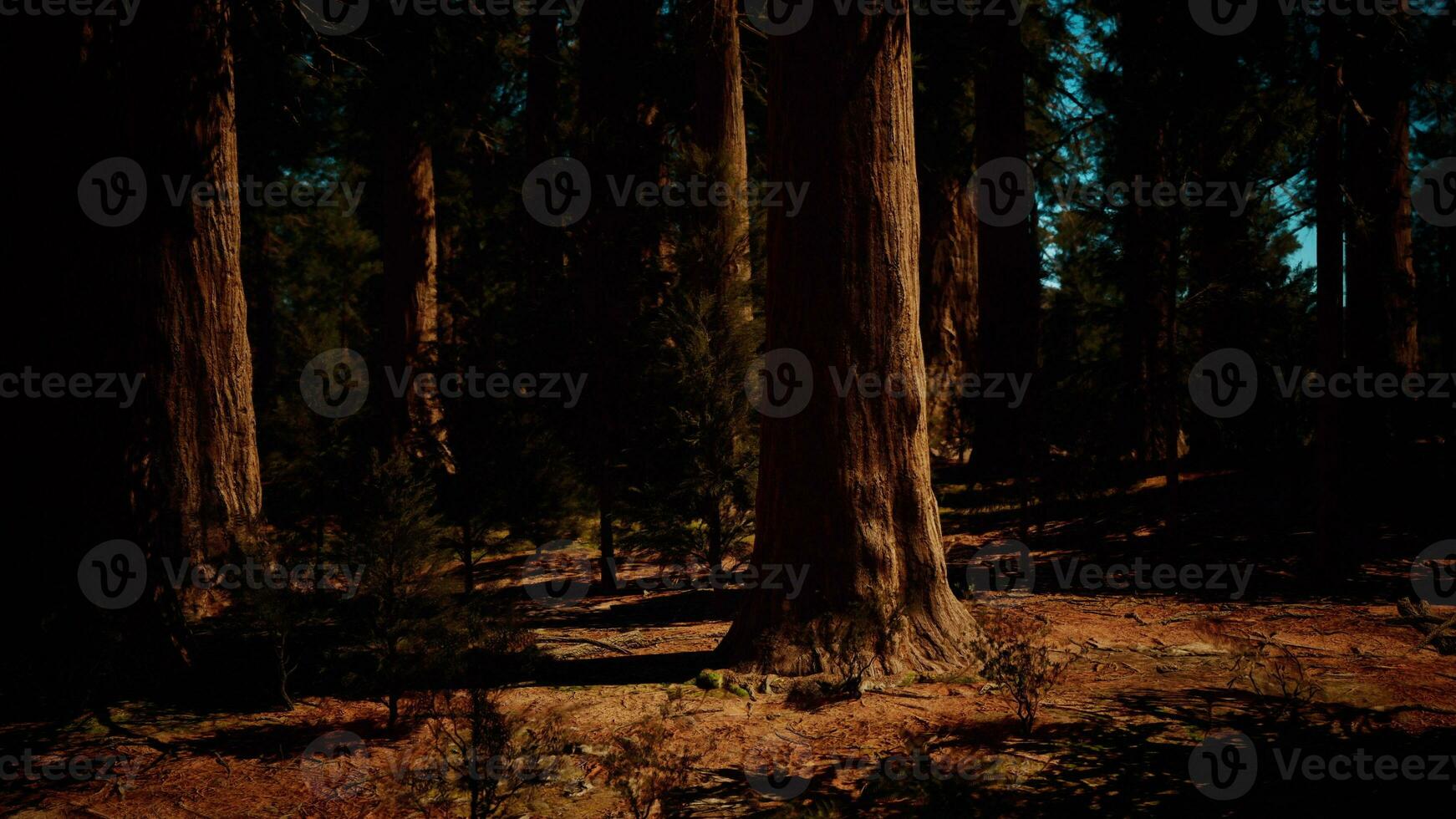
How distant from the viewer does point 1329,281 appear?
8570mm

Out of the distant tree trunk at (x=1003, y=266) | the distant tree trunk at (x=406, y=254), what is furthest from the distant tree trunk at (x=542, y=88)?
the distant tree trunk at (x=1003, y=266)

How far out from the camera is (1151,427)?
12.8m

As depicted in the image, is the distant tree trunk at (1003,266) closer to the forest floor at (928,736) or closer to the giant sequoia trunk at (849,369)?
the forest floor at (928,736)

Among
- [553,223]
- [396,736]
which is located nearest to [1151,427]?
[553,223]

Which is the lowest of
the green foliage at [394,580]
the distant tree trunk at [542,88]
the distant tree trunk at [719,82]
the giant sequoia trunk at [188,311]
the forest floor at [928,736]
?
the forest floor at [928,736]

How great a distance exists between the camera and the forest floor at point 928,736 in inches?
174

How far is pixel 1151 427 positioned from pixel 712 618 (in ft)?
24.3

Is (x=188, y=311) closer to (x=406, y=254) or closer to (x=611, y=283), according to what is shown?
(x=611, y=283)

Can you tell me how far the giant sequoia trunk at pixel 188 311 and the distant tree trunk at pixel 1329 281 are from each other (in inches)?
363

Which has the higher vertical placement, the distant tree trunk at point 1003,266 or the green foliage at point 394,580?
the distant tree trunk at point 1003,266

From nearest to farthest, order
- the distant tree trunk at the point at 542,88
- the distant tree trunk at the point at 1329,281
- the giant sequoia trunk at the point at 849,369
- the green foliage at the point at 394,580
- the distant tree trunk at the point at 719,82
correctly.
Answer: the green foliage at the point at 394,580 < the giant sequoia trunk at the point at 849,369 < the distant tree trunk at the point at 1329,281 < the distant tree trunk at the point at 719,82 < the distant tree trunk at the point at 542,88

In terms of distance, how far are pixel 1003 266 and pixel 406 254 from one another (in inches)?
378

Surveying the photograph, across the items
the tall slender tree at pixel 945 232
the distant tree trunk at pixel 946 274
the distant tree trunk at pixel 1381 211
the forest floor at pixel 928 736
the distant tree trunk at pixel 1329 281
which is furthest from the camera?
the distant tree trunk at pixel 946 274

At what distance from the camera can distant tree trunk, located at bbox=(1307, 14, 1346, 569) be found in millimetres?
8445
